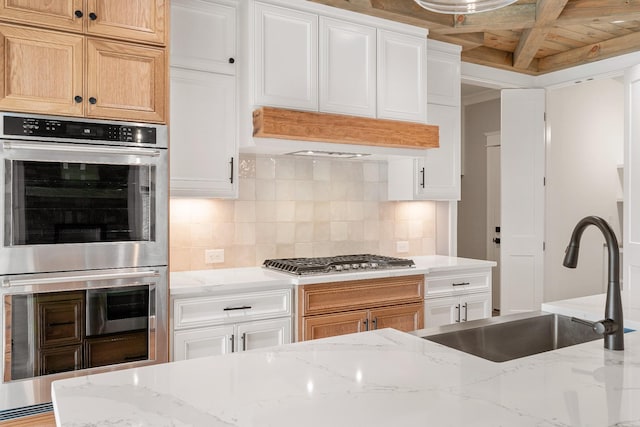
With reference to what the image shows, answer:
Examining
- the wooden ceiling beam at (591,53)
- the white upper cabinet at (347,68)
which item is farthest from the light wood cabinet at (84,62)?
the wooden ceiling beam at (591,53)

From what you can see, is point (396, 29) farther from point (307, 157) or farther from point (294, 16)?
point (307, 157)

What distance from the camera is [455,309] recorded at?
3.60 meters

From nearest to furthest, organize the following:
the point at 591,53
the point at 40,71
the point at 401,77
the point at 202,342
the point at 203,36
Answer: the point at 40,71 → the point at 202,342 → the point at 203,36 → the point at 401,77 → the point at 591,53

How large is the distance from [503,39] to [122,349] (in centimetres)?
374

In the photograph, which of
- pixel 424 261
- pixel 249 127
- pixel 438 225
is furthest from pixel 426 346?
pixel 438 225

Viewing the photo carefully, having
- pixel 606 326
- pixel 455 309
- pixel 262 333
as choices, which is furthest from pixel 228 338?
pixel 606 326

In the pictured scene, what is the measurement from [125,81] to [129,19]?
310 mm

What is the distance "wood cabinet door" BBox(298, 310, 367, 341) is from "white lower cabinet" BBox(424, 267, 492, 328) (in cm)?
57

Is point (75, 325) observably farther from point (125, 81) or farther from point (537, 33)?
point (537, 33)

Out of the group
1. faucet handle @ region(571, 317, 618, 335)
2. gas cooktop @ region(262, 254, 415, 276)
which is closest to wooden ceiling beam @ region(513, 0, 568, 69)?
gas cooktop @ region(262, 254, 415, 276)

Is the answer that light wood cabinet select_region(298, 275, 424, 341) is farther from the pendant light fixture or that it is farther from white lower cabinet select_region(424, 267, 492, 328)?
the pendant light fixture

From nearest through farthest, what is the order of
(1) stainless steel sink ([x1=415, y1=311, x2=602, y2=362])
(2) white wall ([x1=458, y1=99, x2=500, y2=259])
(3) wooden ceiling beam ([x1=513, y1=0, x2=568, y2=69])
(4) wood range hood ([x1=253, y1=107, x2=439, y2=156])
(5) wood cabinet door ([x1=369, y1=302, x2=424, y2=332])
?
(1) stainless steel sink ([x1=415, y1=311, x2=602, y2=362]) → (4) wood range hood ([x1=253, y1=107, x2=439, y2=156]) → (5) wood cabinet door ([x1=369, y1=302, x2=424, y2=332]) → (3) wooden ceiling beam ([x1=513, y1=0, x2=568, y2=69]) → (2) white wall ([x1=458, y1=99, x2=500, y2=259])

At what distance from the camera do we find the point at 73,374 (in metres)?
2.34

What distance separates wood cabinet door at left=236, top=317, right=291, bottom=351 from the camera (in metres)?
2.80
